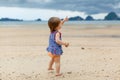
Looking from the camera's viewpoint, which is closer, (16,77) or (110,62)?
(16,77)

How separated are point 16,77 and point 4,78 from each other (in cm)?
26

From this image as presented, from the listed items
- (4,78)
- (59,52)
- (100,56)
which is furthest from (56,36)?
(100,56)

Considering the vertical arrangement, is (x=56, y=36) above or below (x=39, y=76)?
above

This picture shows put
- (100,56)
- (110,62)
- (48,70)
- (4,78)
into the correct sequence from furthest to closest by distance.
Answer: (100,56)
(110,62)
(48,70)
(4,78)

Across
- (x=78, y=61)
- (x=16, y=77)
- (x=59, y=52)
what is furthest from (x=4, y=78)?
(x=78, y=61)

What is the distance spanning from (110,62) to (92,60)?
0.56 metres

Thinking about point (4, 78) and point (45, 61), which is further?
point (45, 61)

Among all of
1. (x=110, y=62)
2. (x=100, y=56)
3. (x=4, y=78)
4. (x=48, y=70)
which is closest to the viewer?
(x=4, y=78)

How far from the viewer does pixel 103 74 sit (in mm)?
8148

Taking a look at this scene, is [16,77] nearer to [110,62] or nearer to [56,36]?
[56,36]

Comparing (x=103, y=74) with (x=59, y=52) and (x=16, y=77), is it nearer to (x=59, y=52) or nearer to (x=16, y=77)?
(x=59, y=52)

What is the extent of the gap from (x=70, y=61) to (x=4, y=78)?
2.53 meters

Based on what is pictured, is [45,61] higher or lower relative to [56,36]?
lower

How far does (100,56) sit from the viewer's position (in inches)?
429
